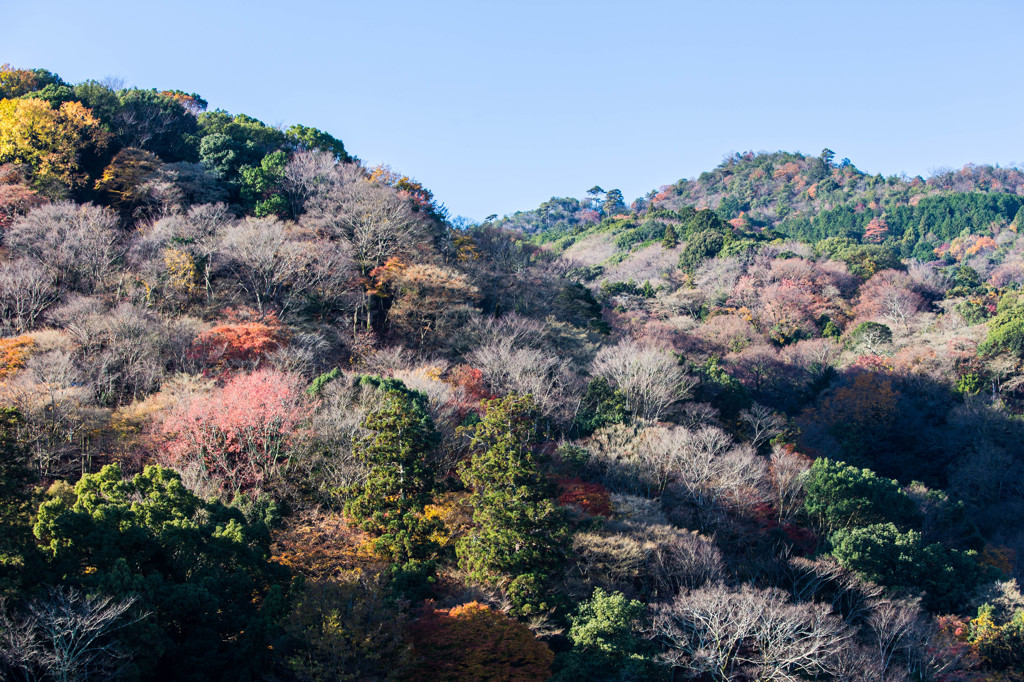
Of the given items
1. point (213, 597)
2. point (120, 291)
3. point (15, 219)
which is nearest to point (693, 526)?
point (213, 597)

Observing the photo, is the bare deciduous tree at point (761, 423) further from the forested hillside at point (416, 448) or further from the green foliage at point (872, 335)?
the green foliage at point (872, 335)

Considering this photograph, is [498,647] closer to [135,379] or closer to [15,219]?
[135,379]

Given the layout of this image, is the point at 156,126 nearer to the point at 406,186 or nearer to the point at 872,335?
the point at 406,186

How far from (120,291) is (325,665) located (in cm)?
2031

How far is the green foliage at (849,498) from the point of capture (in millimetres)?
28016

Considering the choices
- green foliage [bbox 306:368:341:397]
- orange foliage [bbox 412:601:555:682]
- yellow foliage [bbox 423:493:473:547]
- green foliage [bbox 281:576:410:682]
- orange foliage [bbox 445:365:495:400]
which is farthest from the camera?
orange foliage [bbox 445:365:495:400]

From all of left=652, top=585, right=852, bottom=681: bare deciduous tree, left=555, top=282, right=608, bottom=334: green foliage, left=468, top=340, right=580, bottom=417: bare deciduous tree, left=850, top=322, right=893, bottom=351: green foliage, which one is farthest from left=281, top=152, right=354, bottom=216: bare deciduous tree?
left=850, top=322, right=893, bottom=351: green foliage

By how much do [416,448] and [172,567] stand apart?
713cm

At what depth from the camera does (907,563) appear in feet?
84.8

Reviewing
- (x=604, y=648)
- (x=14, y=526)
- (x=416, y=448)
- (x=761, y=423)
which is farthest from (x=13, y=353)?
(x=761, y=423)

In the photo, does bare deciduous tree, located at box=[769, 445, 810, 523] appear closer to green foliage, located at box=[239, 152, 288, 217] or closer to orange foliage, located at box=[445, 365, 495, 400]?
orange foliage, located at box=[445, 365, 495, 400]

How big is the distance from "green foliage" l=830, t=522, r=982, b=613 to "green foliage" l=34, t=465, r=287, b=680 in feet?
61.7

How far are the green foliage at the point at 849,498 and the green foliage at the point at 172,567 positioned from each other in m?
20.2

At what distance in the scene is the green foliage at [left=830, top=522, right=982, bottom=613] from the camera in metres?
25.3
